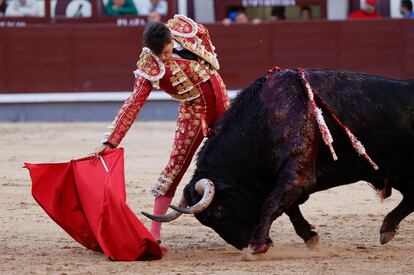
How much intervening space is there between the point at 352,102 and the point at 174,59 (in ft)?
2.74

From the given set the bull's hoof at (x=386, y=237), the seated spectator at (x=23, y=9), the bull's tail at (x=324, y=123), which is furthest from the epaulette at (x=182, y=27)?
the seated spectator at (x=23, y=9)

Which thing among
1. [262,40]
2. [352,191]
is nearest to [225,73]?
[262,40]

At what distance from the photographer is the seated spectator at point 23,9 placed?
1178cm

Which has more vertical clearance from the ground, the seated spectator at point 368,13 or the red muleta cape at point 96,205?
the red muleta cape at point 96,205

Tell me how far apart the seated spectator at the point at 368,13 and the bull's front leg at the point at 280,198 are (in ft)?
24.6

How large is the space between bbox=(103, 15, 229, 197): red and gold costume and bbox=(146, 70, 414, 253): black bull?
15cm

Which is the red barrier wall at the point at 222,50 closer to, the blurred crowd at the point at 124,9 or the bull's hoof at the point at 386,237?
the blurred crowd at the point at 124,9

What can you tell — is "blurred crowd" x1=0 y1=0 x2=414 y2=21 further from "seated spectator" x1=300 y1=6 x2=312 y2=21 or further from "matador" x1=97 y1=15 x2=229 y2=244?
"matador" x1=97 y1=15 x2=229 y2=244

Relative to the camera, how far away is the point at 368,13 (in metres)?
11.9

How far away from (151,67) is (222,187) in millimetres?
635

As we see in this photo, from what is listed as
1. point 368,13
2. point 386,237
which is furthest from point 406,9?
point 386,237

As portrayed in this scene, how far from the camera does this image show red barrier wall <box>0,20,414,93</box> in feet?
38.2

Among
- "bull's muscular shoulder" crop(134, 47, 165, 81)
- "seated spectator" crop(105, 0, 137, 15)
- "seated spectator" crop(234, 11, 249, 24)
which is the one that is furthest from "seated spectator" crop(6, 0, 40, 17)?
"bull's muscular shoulder" crop(134, 47, 165, 81)

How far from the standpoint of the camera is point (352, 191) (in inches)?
274
